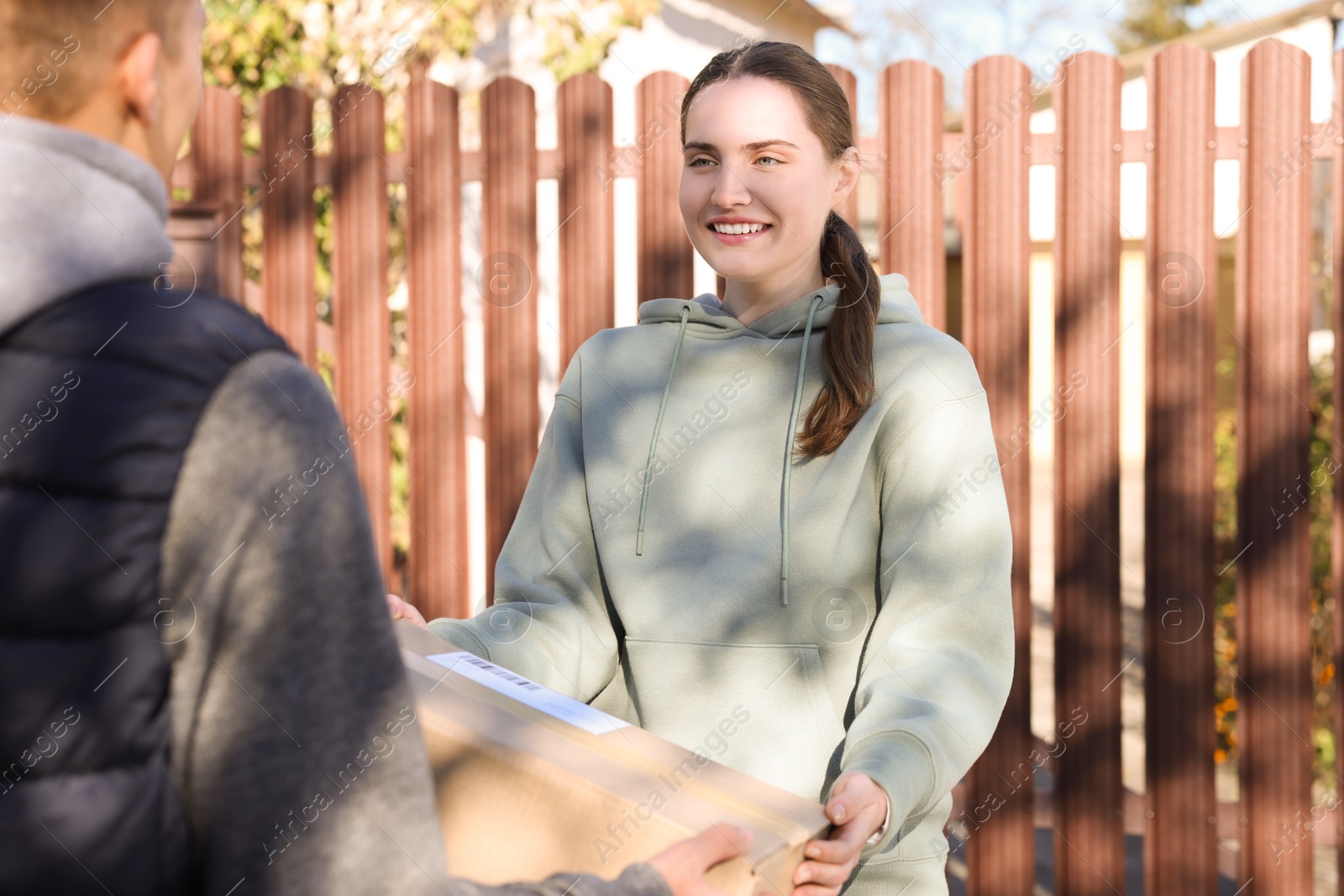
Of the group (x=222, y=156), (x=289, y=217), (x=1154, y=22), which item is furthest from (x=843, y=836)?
(x=1154, y=22)

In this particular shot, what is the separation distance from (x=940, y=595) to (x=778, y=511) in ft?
0.89

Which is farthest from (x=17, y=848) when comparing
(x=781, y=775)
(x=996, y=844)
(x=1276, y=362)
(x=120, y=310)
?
(x=1276, y=362)

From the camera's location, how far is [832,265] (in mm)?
1876

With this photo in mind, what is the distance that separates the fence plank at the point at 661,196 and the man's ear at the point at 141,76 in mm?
2601

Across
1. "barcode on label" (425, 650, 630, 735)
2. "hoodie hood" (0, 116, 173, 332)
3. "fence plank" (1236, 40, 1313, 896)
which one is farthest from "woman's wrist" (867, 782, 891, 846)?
"fence plank" (1236, 40, 1313, 896)

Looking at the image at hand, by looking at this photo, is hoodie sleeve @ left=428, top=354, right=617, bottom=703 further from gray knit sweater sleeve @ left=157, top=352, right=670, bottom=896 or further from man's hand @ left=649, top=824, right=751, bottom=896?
gray knit sweater sleeve @ left=157, top=352, right=670, bottom=896

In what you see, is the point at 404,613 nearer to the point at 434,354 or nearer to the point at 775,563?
the point at 775,563

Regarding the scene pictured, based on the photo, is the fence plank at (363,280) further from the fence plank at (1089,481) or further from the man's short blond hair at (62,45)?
the man's short blond hair at (62,45)

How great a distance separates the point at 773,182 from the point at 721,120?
0.41 feet

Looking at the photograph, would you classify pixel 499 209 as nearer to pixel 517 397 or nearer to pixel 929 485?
pixel 517 397

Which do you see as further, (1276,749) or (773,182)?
(1276,749)

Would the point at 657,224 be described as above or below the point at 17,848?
above

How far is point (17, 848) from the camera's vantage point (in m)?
0.68

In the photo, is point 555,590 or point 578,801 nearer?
point 578,801
